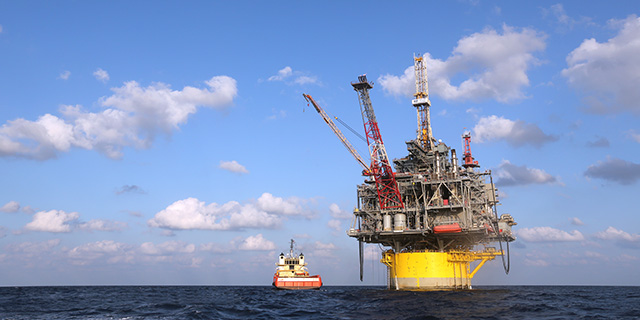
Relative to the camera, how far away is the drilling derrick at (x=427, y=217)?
54062 mm

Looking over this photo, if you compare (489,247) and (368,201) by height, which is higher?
(368,201)

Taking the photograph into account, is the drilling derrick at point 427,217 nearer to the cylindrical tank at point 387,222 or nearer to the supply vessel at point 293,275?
the cylindrical tank at point 387,222

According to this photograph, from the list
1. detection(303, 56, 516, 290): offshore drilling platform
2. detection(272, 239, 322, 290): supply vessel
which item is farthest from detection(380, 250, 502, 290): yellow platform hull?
detection(272, 239, 322, 290): supply vessel

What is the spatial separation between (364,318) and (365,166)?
38275mm

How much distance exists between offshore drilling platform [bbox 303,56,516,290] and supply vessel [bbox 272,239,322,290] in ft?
49.0

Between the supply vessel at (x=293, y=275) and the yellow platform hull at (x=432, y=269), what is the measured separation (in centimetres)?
1727

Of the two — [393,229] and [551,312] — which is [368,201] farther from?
[551,312]

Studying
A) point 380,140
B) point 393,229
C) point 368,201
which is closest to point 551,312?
point 393,229

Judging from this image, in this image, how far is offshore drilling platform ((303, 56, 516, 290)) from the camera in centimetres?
5409

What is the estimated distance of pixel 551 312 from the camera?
108 ft

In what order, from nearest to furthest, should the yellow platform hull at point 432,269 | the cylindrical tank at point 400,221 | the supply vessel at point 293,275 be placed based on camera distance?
the yellow platform hull at point 432,269 → the cylindrical tank at point 400,221 → the supply vessel at point 293,275

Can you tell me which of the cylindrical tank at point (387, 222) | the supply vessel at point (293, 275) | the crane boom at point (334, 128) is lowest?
the supply vessel at point (293, 275)

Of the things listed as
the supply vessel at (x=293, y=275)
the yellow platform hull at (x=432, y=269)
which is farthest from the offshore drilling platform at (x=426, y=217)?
the supply vessel at (x=293, y=275)

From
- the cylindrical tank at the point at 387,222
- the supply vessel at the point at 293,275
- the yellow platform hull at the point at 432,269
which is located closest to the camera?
the yellow platform hull at the point at 432,269
